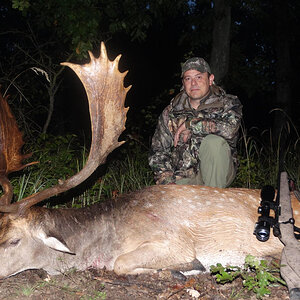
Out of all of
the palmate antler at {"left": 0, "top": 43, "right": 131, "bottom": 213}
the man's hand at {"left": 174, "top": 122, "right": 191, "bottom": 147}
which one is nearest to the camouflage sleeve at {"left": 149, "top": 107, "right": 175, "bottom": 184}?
the man's hand at {"left": 174, "top": 122, "right": 191, "bottom": 147}

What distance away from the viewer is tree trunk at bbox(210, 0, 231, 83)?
7867 mm

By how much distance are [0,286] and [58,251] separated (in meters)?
0.52

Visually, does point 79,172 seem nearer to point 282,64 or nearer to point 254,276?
point 254,276

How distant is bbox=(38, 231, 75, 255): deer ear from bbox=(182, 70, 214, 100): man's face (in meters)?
2.60

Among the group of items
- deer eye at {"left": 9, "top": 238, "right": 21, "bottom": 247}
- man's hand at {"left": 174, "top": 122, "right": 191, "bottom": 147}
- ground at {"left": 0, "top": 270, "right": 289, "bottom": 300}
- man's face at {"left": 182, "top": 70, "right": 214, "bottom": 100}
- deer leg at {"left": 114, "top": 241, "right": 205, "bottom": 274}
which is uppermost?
man's face at {"left": 182, "top": 70, "right": 214, "bottom": 100}

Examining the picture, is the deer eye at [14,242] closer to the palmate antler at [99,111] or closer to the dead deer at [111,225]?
the dead deer at [111,225]

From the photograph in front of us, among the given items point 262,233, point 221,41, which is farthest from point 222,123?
point 221,41

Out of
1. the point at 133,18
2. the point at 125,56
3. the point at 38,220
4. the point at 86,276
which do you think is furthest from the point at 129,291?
the point at 125,56

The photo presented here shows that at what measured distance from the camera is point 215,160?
4.29 meters

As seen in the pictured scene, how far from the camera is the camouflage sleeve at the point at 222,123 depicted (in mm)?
4426

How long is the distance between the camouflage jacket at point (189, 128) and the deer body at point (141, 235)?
1.17 m

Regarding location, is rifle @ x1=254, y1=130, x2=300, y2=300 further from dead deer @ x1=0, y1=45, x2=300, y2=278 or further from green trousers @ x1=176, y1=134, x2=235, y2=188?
green trousers @ x1=176, y1=134, x2=235, y2=188

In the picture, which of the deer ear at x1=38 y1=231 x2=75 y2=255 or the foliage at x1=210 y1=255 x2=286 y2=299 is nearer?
the foliage at x1=210 y1=255 x2=286 y2=299

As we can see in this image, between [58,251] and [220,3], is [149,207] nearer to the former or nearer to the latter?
[58,251]
